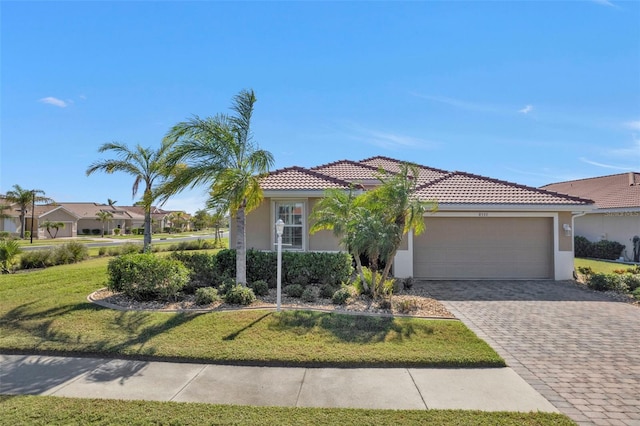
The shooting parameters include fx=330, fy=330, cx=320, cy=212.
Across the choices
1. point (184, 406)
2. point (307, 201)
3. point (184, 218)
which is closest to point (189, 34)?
point (307, 201)

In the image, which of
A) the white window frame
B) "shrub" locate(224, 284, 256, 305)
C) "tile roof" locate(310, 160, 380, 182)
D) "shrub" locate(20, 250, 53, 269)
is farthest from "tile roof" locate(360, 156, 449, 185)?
"shrub" locate(20, 250, 53, 269)

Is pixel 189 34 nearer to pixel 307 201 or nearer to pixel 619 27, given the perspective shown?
pixel 307 201

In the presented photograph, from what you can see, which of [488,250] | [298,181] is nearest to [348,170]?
[298,181]

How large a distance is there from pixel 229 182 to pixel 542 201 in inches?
482

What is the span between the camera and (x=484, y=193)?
45.9 ft

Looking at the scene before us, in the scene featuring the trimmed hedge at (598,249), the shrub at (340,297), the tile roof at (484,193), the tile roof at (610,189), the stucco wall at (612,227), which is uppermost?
the tile roof at (610,189)

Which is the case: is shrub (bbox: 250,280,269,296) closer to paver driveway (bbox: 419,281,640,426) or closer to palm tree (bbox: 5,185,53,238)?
paver driveway (bbox: 419,281,640,426)

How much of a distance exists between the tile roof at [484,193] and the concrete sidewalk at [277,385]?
29.7ft

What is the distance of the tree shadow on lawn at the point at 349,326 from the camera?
22.1ft

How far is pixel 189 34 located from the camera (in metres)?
10.7

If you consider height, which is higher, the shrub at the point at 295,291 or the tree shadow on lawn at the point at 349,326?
the shrub at the point at 295,291

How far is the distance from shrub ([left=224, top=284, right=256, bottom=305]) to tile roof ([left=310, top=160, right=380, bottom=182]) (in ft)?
29.4

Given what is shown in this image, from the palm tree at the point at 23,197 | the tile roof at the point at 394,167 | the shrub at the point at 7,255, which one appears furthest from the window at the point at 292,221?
the palm tree at the point at 23,197

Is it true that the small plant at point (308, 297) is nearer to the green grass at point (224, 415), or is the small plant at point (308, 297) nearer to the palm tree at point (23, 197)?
the green grass at point (224, 415)
